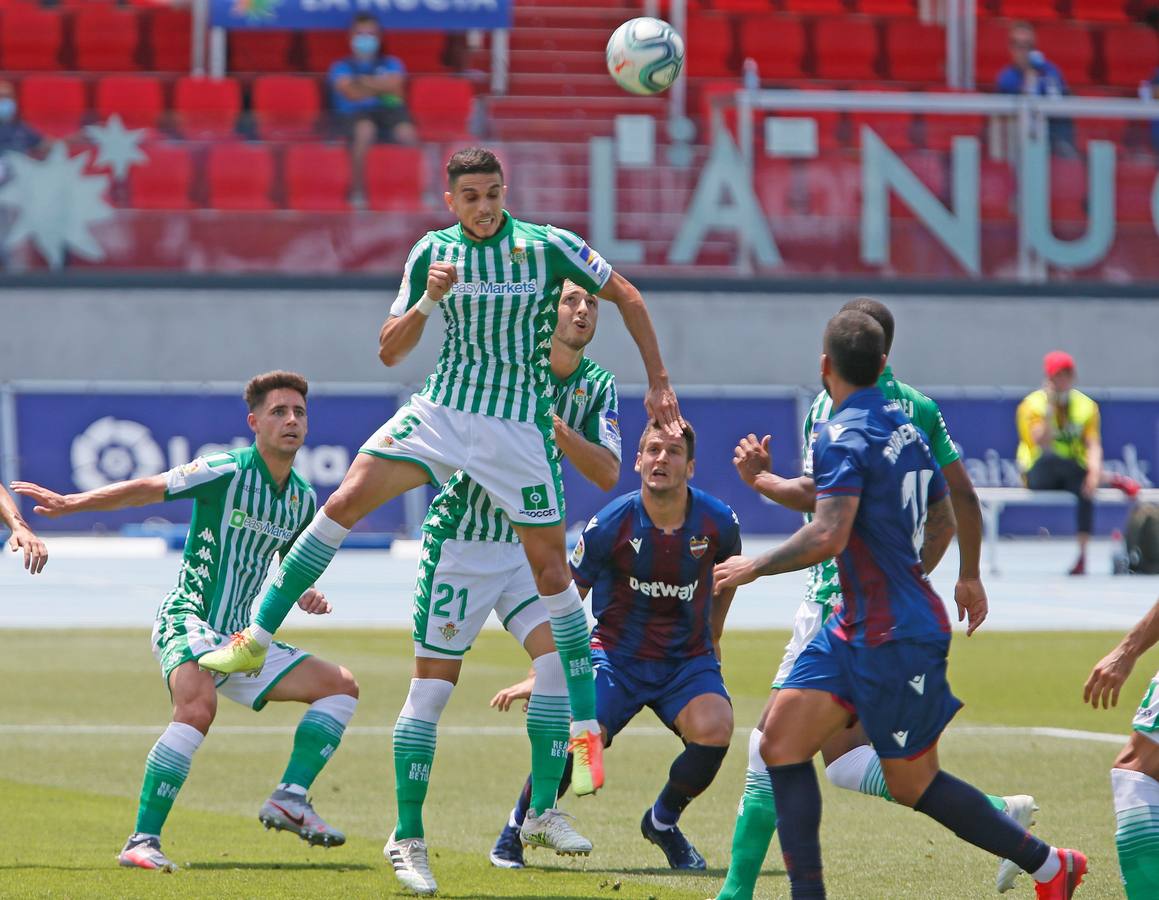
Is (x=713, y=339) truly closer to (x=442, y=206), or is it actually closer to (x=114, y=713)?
(x=442, y=206)

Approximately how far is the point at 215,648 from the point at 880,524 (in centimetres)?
299

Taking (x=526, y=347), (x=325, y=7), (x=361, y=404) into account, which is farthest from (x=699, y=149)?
(x=526, y=347)

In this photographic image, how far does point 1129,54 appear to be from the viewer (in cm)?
2794

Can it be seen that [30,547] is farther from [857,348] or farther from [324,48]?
[324,48]

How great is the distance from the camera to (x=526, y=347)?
716 cm

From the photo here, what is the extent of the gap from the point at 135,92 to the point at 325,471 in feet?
21.7

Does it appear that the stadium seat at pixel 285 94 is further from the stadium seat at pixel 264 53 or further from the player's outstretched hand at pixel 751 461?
the player's outstretched hand at pixel 751 461

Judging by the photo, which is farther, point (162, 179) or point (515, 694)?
point (162, 179)

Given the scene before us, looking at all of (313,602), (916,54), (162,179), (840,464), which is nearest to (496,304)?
(313,602)

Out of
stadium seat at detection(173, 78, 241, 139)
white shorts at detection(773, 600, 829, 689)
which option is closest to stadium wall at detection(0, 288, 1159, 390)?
stadium seat at detection(173, 78, 241, 139)

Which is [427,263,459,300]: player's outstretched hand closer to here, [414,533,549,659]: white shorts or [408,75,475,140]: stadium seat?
[414,533,549,659]: white shorts

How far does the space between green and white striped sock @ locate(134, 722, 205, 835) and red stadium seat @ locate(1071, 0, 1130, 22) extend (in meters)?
25.2

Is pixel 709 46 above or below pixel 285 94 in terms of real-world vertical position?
above

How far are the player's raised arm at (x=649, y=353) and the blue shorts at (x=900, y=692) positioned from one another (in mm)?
1613
